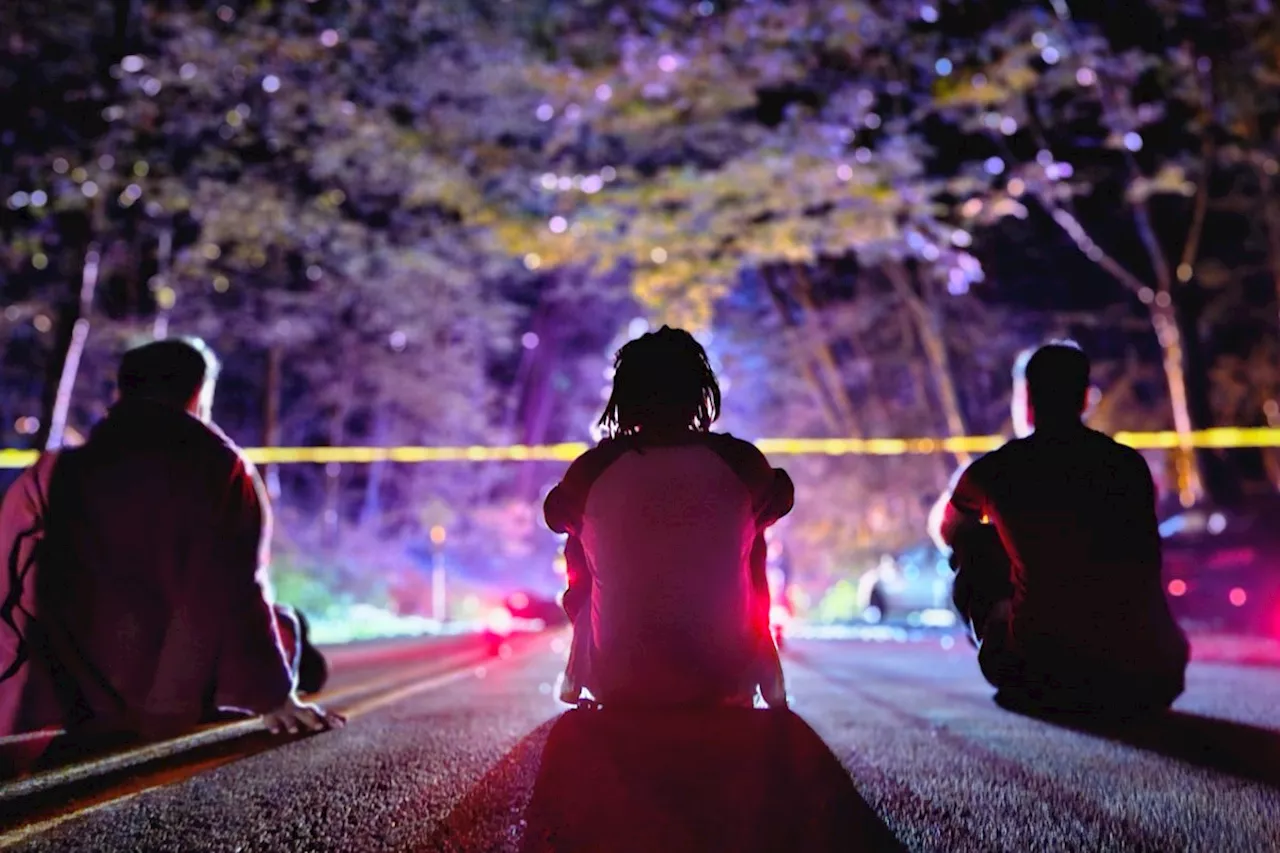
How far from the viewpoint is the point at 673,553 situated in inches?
145

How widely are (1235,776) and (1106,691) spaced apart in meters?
0.86

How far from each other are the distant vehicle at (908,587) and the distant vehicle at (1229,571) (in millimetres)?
8438

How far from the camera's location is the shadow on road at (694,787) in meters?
3.01

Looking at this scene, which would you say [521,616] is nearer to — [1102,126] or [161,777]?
[1102,126]

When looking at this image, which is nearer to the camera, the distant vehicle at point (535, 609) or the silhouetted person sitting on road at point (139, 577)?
the silhouetted person sitting on road at point (139, 577)

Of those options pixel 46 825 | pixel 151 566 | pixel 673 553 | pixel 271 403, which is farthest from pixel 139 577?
pixel 271 403

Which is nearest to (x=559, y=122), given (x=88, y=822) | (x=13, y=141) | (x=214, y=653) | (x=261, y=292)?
(x=13, y=141)

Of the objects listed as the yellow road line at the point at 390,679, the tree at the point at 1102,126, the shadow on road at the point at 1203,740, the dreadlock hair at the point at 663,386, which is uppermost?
the tree at the point at 1102,126

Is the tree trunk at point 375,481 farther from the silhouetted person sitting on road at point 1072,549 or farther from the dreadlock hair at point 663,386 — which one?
the dreadlock hair at point 663,386

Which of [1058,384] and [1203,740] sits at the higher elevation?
[1058,384]

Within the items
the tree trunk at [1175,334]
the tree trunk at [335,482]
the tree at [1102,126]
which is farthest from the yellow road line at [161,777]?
the tree trunk at [335,482]

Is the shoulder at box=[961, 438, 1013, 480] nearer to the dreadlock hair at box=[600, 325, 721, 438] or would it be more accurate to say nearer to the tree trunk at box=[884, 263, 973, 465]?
the dreadlock hair at box=[600, 325, 721, 438]

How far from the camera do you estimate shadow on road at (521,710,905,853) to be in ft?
9.87

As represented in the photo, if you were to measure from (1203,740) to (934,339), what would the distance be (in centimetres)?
2163
